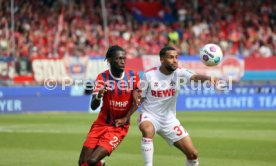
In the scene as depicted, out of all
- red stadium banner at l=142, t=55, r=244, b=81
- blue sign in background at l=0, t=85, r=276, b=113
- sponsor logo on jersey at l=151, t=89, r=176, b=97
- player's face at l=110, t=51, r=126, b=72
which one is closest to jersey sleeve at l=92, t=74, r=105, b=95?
player's face at l=110, t=51, r=126, b=72

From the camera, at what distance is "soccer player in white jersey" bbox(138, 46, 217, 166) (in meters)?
11.1

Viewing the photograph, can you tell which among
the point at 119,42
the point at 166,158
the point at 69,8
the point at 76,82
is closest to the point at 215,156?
the point at 166,158

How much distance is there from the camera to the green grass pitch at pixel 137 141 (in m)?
14.0

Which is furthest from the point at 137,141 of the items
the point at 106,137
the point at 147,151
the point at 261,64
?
the point at 261,64

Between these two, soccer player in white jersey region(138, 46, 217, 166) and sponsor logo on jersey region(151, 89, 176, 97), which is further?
sponsor logo on jersey region(151, 89, 176, 97)

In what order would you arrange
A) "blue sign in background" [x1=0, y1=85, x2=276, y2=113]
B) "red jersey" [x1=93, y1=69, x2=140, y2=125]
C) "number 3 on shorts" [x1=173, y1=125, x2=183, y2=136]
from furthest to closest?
1. "blue sign in background" [x1=0, y1=85, x2=276, y2=113]
2. "number 3 on shorts" [x1=173, y1=125, x2=183, y2=136]
3. "red jersey" [x1=93, y1=69, x2=140, y2=125]

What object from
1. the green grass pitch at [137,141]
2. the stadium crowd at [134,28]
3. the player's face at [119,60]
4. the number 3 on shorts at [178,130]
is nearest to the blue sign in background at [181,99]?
the green grass pitch at [137,141]

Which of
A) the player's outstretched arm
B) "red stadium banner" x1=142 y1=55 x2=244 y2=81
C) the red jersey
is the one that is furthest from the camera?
"red stadium banner" x1=142 y1=55 x2=244 y2=81

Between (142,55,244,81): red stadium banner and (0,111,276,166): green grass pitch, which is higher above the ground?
(142,55,244,81): red stadium banner

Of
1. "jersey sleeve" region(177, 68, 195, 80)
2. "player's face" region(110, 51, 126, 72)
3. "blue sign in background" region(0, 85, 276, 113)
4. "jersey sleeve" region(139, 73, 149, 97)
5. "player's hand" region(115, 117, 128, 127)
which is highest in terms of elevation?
"player's face" region(110, 51, 126, 72)

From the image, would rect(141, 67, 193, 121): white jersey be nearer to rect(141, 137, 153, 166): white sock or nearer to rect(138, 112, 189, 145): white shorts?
rect(138, 112, 189, 145): white shorts

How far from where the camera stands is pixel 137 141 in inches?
707

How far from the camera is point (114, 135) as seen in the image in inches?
422

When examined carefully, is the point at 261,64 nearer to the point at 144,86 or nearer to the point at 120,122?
the point at 144,86
